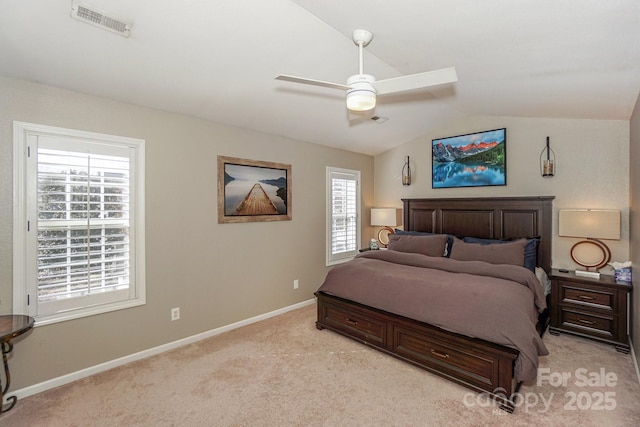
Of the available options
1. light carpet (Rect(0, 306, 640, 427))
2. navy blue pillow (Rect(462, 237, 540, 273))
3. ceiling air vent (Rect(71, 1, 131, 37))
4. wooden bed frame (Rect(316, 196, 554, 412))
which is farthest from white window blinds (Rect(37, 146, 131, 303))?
navy blue pillow (Rect(462, 237, 540, 273))

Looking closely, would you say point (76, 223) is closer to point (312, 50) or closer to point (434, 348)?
point (312, 50)

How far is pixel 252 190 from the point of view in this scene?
12.3ft

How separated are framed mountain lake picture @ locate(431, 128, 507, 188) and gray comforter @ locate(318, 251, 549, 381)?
1662 mm

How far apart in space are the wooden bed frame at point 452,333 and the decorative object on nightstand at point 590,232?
0.30 m

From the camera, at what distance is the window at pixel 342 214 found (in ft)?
15.7

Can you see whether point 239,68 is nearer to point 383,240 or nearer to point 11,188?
point 11,188

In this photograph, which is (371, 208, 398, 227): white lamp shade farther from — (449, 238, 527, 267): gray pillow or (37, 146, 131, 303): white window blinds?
(37, 146, 131, 303): white window blinds

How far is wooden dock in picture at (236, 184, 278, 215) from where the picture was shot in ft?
12.1

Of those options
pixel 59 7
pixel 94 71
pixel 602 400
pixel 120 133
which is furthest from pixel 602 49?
pixel 120 133

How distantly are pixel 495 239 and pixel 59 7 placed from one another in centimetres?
475

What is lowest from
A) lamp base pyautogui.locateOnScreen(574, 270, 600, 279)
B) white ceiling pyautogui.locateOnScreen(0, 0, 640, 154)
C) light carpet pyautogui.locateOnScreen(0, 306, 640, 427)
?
light carpet pyautogui.locateOnScreen(0, 306, 640, 427)

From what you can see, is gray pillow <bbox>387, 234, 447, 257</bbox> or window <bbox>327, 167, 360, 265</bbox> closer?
gray pillow <bbox>387, 234, 447, 257</bbox>

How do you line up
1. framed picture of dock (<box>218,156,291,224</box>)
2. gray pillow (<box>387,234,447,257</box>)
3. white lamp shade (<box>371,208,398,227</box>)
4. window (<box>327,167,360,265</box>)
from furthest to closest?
white lamp shade (<box>371,208,398,227</box>) → window (<box>327,167,360,265</box>) → gray pillow (<box>387,234,447,257</box>) → framed picture of dock (<box>218,156,291,224</box>)

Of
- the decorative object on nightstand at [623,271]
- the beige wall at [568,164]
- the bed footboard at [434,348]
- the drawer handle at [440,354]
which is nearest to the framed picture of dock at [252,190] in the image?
the bed footboard at [434,348]
